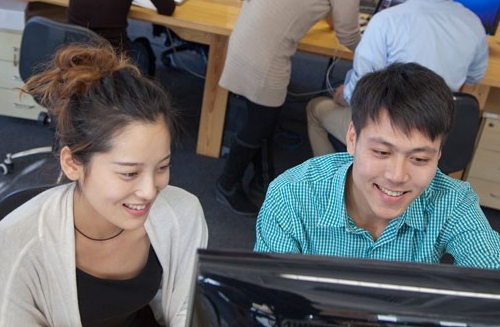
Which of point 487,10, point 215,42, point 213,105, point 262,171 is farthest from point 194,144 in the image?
point 487,10

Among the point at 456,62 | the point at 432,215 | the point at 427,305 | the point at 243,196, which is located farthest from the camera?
the point at 243,196

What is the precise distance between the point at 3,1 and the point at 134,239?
6.72 ft

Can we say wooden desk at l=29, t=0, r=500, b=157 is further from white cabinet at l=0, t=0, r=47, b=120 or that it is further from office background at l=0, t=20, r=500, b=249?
white cabinet at l=0, t=0, r=47, b=120

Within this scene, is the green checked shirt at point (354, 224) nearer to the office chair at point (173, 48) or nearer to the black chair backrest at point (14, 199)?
the black chair backrest at point (14, 199)

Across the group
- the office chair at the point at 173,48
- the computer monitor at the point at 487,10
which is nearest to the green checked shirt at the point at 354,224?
the computer monitor at the point at 487,10

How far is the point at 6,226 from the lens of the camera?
1027 mm

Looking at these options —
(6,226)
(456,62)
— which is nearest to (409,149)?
(6,226)

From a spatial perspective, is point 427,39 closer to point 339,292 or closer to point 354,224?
Answer: point 354,224

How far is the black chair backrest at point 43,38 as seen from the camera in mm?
2131

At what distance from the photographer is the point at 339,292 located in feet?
1.61

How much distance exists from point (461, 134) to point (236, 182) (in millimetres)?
1042

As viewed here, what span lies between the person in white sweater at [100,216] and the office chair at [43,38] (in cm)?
100

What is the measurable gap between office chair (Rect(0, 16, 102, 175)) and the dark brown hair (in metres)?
0.98

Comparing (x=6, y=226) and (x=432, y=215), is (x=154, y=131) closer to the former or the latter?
(x=6, y=226)
